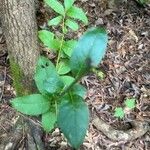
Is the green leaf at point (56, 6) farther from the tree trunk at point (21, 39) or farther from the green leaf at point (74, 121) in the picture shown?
the green leaf at point (74, 121)

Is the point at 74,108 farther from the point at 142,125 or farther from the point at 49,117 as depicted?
the point at 142,125

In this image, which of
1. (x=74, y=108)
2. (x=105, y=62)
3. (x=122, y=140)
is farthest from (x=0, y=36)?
(x=74, y=108)

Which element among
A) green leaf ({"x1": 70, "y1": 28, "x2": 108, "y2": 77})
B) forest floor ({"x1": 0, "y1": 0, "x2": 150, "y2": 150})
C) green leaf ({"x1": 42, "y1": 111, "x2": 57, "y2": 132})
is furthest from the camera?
forest floor ({"x1": 0, "y1": 0, "x2": 150, "y2": 150})

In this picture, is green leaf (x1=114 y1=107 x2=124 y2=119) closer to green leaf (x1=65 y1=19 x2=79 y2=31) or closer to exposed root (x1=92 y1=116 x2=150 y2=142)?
exposed root (x1=92 y1=116 x2=150 y2=142)

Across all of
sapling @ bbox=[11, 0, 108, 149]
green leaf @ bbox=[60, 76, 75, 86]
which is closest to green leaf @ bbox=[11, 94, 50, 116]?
sapling @ bbox=[11, 0, 108, 149]

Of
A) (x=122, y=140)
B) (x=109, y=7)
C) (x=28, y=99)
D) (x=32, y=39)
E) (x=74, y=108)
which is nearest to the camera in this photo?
(x=74, y=108)

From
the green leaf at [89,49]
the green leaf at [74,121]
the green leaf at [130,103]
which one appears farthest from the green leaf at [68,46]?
the green leaf at [89,49]

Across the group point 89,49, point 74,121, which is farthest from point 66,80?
point 89,49
